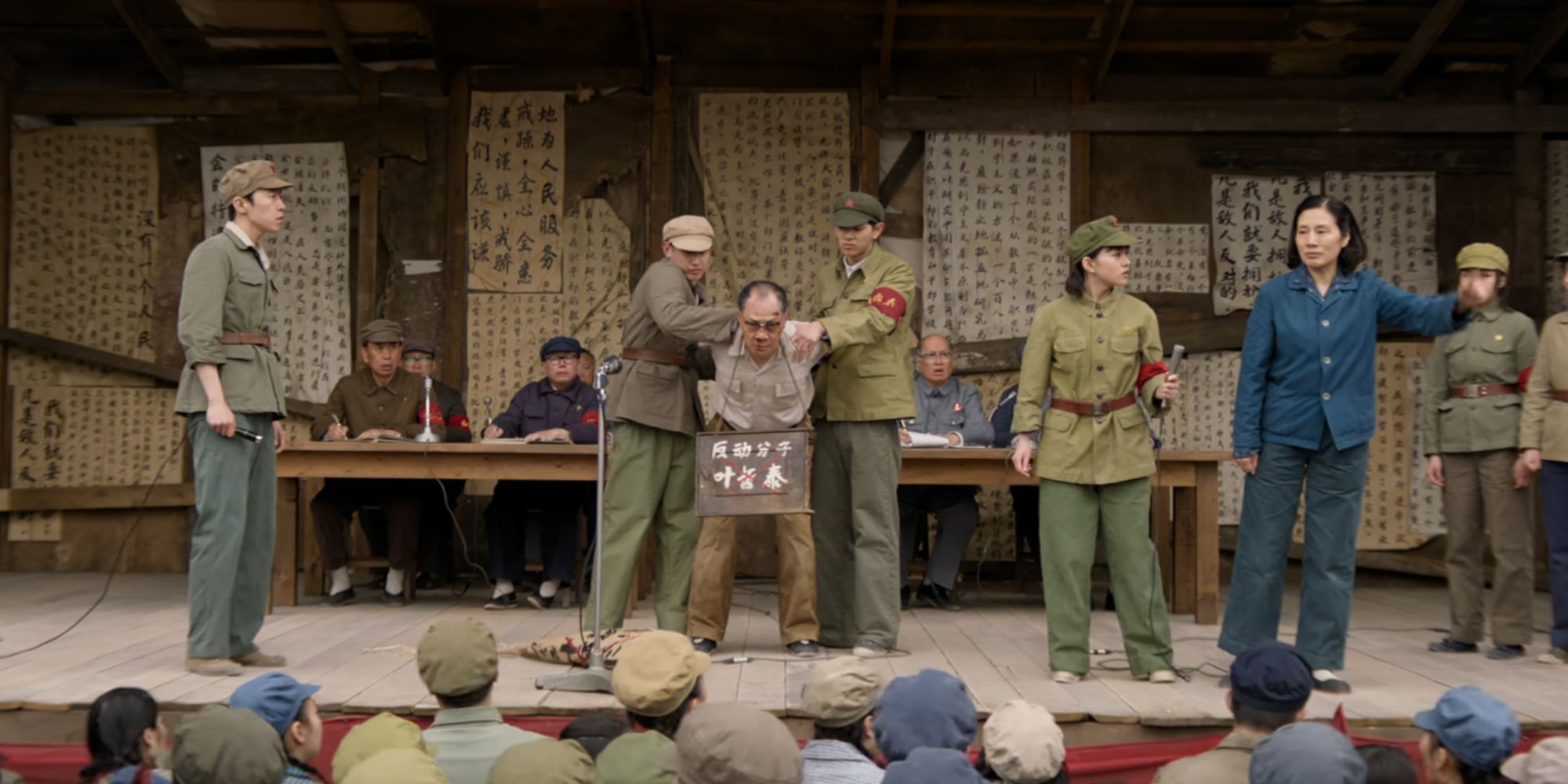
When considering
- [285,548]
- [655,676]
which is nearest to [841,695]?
[655,676]

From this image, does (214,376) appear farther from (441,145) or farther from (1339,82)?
(1339,82)

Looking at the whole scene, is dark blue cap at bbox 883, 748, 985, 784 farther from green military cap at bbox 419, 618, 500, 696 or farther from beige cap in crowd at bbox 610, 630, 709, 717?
green military cap at bbox 419, 618, 500, 696

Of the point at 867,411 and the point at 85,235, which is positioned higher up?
the point at 85,235

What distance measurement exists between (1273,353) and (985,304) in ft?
11.6

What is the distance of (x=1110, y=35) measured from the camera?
25.7 ft

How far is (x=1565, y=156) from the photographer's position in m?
8.19

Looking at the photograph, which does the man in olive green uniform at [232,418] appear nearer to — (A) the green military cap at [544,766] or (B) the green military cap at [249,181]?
(B) the green military cap at [249,181]

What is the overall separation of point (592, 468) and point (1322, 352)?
3.07m

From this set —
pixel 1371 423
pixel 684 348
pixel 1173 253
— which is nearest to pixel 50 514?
pixel 684 348

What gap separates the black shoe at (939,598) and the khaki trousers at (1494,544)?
2205 millimetres

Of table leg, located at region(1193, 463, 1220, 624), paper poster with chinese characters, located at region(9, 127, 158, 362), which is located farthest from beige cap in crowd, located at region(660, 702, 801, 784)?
paper poster with chinese characters, located at region(9, 127, 158, 362)

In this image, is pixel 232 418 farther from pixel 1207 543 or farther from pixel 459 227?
pixel 1207 543

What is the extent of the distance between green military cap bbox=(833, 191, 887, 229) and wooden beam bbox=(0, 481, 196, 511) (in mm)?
4654

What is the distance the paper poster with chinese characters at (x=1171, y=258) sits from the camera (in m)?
8.32
